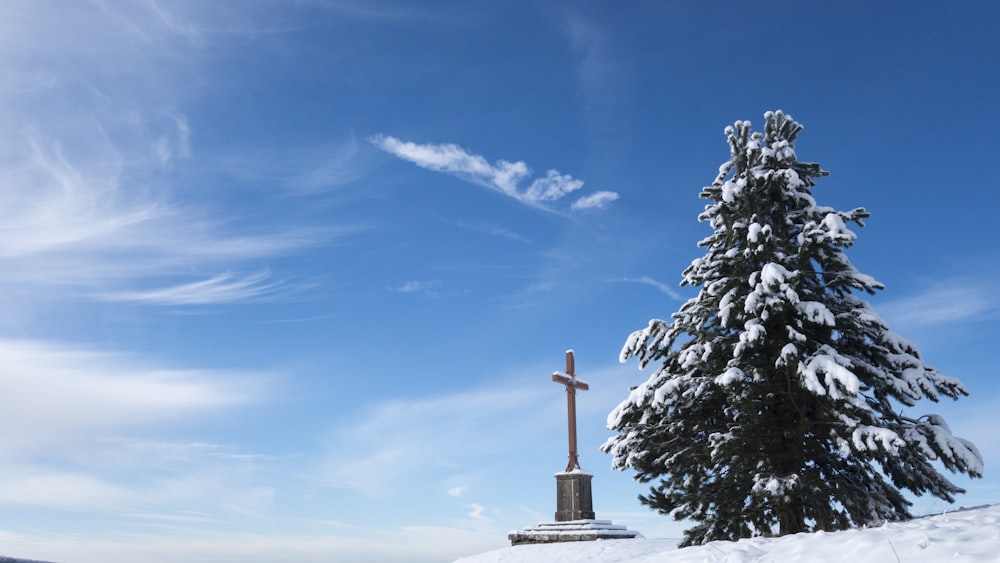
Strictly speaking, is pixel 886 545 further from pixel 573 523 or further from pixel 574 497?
pixel 574 497

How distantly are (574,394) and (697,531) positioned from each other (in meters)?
10.7

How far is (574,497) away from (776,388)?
10.8 m

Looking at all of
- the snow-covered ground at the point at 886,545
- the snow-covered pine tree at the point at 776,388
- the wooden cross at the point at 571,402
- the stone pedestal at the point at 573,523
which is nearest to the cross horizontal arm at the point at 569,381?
the wooden cross at the point at 571,402

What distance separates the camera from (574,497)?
73.6ft

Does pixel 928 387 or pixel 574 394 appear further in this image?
pixel 574 394

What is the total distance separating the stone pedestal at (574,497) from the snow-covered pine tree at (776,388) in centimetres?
757

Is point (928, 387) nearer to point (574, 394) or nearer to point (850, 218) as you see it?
point (850, 218)

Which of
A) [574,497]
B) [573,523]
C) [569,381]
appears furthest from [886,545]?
[569,381]

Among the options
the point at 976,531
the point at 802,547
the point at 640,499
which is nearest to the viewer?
the point at 976,531

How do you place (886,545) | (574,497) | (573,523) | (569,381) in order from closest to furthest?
(886,545) → (573,523) → (574,497) → (569,381)

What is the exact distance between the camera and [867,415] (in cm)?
1180

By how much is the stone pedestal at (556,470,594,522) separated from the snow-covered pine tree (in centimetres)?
757

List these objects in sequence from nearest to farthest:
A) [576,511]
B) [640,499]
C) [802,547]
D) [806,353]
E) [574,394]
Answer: [802,547], [806,353], [640,499], [576,511], [574,394]

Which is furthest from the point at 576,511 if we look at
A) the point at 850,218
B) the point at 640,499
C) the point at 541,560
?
the point at 850,218
